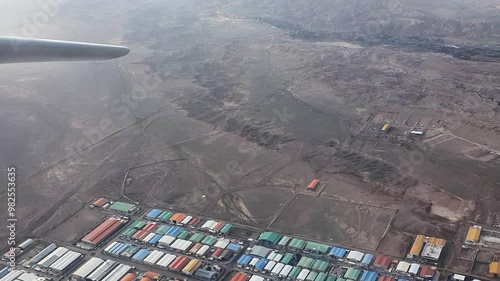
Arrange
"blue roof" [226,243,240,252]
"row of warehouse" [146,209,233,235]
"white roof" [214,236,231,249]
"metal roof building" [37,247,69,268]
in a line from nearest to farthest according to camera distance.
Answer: "metal roof building" [37,247,69,268]
"blue roof" [226,243,240,252]
"white roof" [214,236,231,249]
"row of warehouse" [146,209,233,235]

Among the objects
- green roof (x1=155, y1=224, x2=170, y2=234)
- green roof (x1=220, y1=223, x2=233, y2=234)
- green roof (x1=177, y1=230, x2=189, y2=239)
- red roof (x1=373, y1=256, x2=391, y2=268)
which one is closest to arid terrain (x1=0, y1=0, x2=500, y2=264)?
red roof (x1=373, y1=256, x2=391, y2=268)

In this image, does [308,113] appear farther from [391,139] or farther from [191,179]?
[191,179]

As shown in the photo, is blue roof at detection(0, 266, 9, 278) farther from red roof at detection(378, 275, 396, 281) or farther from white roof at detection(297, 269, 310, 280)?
red roof at detection(378, 275, 396, 281)

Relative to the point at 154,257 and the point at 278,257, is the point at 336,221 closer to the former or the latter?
the point at 278,257

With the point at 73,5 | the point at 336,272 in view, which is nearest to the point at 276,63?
the point at 336,272

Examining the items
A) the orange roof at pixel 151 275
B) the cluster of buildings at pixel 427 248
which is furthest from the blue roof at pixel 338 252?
the orange roof at pixel 151 275

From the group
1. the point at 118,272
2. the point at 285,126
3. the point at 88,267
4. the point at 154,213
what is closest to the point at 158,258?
the point at 118,272
